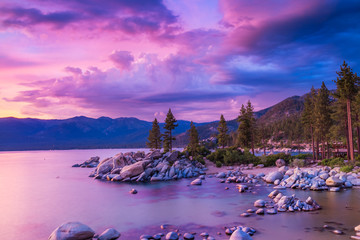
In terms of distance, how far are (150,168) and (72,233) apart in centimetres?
3205

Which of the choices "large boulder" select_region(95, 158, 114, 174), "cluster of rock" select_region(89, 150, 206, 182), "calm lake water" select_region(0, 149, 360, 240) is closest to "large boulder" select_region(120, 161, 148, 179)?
"cluster of rock" select_region(89, 150, 206, 182)

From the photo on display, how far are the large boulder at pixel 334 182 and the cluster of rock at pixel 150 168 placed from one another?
2308cm

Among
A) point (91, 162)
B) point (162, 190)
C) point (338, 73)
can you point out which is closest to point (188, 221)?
point (162, 190)

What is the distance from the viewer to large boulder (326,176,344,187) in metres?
29.6

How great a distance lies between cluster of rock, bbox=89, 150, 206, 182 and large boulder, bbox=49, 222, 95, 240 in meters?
28.3

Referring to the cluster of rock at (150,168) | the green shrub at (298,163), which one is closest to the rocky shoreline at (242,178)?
the cluster of rock at (150,168)

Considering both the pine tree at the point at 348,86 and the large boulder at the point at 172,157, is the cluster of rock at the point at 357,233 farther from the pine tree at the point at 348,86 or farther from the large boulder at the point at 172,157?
the large boulder at the point at 172,157

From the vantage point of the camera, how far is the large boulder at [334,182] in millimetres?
29556

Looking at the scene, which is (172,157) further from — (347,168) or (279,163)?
(347,168)

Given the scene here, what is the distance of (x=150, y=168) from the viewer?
47281 millimetres

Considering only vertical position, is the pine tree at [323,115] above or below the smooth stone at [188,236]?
above

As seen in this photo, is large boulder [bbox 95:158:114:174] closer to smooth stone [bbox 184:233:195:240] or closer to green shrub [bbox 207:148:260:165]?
green shrub [bbox 207:148:260:165]

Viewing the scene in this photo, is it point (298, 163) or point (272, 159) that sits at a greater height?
point (272, 159)

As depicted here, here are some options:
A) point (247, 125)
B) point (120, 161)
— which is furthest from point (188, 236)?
point (247, 125)
